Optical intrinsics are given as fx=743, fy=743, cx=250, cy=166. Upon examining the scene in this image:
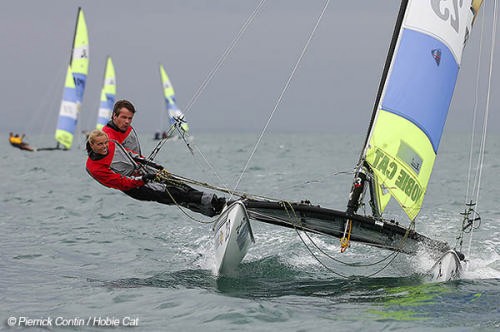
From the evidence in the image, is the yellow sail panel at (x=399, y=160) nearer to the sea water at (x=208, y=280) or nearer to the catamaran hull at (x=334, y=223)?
the catamaran hull at (x=334, y=223)

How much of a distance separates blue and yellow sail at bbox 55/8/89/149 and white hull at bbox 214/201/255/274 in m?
26.2

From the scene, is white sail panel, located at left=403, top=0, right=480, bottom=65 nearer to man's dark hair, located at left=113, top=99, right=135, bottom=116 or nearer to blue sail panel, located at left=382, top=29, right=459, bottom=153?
blue sail panel, located at left=382, top=29, right=459, bottom=153

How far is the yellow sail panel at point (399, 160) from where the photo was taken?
6238 mm

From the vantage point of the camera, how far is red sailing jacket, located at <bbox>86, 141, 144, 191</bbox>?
6.02 m

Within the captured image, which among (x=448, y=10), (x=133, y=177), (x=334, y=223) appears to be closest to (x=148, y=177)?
(x=133, y=177)

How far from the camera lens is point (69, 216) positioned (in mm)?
10555

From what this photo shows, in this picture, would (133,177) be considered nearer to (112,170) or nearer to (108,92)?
(112,170)

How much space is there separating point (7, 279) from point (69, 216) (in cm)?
477

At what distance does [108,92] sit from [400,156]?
115 ft

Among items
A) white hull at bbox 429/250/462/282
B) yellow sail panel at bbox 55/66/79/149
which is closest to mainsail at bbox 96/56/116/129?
yellow sail panel at bbox 55/66/79/149

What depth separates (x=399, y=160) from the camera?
250 inches

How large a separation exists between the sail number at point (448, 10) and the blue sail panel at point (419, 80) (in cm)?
24

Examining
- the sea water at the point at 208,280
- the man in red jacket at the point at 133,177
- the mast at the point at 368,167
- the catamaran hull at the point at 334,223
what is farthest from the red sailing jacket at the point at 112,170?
the mast at the point at 368,167

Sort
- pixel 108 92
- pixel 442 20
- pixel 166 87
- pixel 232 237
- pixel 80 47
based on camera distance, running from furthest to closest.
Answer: pixel 166 87
pixel 108 92
pixel 80 47
pixel 442 20
pixel 232 237
